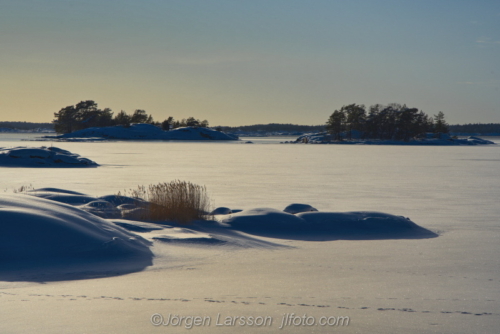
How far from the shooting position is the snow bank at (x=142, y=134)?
15475 centimetres

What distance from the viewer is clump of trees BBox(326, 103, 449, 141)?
146 metres

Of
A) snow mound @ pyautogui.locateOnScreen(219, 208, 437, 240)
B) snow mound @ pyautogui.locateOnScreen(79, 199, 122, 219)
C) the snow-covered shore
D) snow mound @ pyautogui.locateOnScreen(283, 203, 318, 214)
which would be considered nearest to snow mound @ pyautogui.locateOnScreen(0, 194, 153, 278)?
the snow-covered shore

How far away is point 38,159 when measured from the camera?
36375 millimetres

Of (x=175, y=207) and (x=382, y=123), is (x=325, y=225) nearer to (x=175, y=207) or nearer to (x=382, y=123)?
(x=175, y=207)

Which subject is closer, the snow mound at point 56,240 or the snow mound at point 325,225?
the snow mound at point 56,240

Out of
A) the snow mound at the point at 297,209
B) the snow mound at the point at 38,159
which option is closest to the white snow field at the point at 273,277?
the snow mound at the point at 297,209

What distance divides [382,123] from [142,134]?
232ft

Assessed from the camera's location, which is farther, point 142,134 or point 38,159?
point 142,134

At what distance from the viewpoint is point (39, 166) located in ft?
116

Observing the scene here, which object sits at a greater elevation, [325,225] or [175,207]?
[175,207]

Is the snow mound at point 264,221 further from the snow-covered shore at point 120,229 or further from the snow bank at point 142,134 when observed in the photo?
the snow bank at point 142,134

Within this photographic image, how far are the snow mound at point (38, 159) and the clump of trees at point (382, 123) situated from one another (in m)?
120

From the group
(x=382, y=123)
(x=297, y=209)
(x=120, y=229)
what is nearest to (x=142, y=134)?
(x=382, y=123)

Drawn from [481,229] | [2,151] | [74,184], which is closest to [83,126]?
[2,151]
